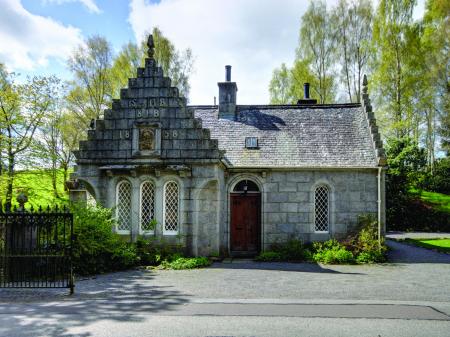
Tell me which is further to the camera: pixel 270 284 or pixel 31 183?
pixel 31 183

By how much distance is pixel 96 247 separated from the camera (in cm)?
1330

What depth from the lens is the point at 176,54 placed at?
34219mm

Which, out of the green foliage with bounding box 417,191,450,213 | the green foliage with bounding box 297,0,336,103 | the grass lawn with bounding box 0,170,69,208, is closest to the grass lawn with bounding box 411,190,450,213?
the green foliage with bounding box 417,191,450,213

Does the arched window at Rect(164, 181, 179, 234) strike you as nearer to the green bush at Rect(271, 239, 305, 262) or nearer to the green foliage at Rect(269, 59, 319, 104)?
the green bush at Rect(271, 239, 305, 262)

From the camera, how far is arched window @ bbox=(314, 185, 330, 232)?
17.9 metres

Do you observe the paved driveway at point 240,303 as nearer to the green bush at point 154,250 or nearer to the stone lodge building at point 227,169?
the green bush at point 154,250

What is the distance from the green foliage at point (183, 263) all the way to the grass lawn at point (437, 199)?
2402cm

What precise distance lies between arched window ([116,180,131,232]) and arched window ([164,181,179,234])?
1.54 metres

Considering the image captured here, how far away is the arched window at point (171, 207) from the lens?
16.2 m

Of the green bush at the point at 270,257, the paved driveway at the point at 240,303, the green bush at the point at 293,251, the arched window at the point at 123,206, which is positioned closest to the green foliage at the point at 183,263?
the paved driveway at the point at 240,303

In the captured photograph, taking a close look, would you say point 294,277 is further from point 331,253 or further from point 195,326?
point 195,326

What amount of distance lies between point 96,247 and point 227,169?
671 cm

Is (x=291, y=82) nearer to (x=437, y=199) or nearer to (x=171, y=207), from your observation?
(x=437, y=199)

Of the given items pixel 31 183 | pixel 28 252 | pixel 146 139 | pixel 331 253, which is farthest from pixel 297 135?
pixel 31 183
